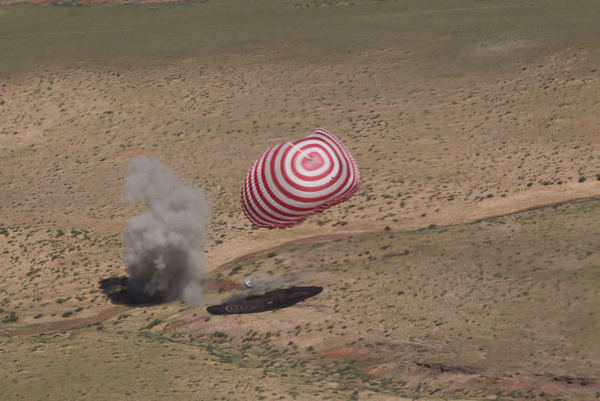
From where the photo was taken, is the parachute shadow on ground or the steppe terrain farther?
the parachute shadow on ground

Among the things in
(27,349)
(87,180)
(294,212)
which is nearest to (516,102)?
(87,180)

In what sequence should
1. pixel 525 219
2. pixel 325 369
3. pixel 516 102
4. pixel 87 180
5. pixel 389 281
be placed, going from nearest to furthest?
pixel 325 369 → pixel 389 281 → pixel 525 219 → pixel 87 180 → pixel 516 102

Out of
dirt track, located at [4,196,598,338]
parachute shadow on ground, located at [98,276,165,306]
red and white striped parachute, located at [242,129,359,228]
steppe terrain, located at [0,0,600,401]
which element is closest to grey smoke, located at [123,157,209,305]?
parachute shadow on ground, located at [98,276,165,306]

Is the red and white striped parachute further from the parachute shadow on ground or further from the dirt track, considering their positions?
the dirt track

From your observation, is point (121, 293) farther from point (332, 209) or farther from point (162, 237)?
point (332, 209)

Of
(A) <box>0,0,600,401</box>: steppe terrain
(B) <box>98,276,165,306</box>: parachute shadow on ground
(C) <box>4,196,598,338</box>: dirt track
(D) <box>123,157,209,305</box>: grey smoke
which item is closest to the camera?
(A) <box>0,0,600,401</box>: steppe terrain

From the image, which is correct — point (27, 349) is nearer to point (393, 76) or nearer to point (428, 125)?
point (428, 125)

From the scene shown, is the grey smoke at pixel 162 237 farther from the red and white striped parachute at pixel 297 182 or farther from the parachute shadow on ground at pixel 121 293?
the red and white striped parachute at pixel 297 182
